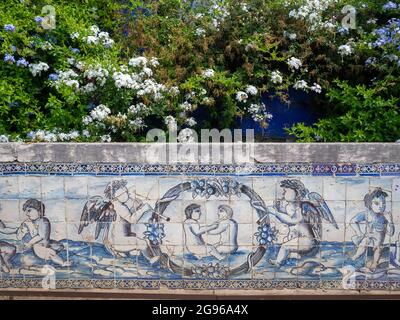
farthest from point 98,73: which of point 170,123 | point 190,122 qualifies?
point 190,122

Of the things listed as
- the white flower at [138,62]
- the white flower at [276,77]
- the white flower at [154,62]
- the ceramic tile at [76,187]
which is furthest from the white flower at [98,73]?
the white flower at [276,77]

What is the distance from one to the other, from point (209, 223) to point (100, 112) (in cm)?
153

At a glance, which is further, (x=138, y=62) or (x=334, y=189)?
(x=138, y=62)

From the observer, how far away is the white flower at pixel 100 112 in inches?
218

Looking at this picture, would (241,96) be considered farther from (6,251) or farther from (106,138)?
(6,251)

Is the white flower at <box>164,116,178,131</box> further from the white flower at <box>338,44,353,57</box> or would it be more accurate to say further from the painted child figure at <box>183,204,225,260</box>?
the white flower at <box>338,44,353,57</box>

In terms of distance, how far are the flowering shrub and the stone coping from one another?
2.12ft

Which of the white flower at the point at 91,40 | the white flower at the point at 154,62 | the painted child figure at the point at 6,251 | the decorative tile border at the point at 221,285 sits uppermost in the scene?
the white flower at the point at 91,40

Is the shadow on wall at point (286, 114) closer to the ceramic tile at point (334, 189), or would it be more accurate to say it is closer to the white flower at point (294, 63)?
the white flower at point (294, 63)

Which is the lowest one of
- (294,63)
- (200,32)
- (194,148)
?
(194,148)

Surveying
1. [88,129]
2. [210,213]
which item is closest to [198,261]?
[210,213]

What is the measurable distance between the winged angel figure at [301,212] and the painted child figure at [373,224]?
203 mm

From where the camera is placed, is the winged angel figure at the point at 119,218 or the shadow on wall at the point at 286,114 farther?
the shadow on wall at the point at 286,114

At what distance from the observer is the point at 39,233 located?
489 centimetres
